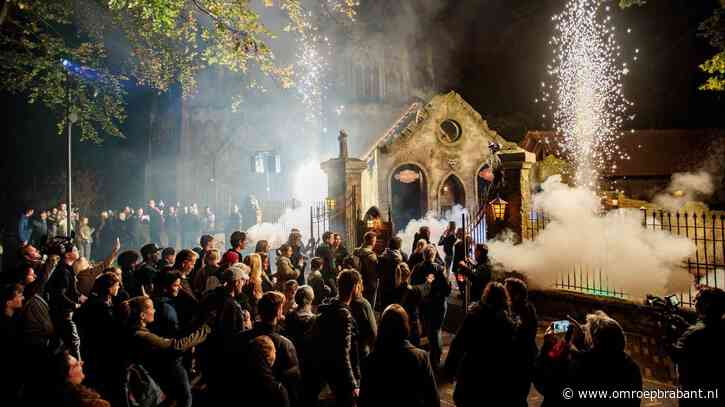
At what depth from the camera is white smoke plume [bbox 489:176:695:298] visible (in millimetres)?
9883

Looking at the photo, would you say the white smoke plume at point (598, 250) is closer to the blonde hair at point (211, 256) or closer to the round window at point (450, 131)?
the blonde hair at point (211, 256)

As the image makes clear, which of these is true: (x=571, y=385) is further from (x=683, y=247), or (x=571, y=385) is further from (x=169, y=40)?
(x=169, y=40)

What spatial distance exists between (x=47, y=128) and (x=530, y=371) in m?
23.2

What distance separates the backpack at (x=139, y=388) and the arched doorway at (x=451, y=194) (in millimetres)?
22214

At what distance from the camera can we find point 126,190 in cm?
2312

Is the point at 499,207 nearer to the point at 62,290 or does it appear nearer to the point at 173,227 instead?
the point at 62,290

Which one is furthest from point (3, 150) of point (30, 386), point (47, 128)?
point (30, 386)

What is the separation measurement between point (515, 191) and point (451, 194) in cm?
1600

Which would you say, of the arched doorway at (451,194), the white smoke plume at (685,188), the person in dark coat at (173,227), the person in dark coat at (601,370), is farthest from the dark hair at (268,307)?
the white smoke plume at (685,188)

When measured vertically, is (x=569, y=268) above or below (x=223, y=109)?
below

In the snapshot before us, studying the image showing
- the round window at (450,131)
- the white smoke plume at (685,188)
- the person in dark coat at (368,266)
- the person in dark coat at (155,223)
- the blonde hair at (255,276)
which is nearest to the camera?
the blonde hair at (255,276)

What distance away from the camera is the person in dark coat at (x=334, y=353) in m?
4.06

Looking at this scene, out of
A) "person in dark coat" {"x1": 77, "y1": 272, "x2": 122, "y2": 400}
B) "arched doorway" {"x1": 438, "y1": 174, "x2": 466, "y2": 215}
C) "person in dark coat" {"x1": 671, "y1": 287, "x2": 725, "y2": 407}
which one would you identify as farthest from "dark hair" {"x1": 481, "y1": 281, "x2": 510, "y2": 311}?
"arched doorway" {"x1": 438, "y1": 174, "x2": 466, "y2": 215}

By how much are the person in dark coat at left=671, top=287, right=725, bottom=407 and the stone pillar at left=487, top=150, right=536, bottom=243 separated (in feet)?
20.6
